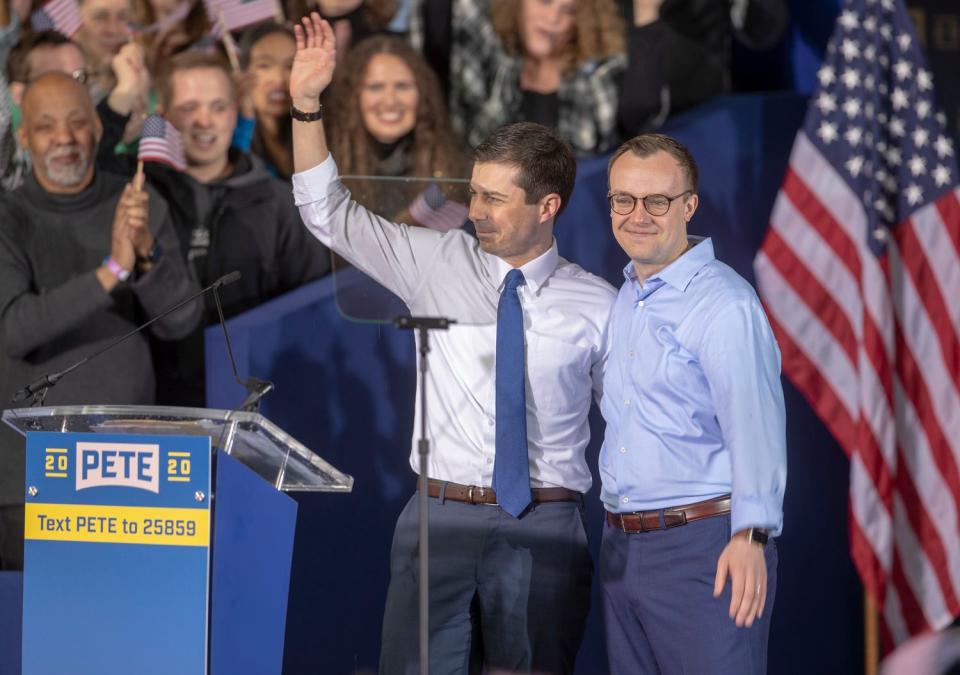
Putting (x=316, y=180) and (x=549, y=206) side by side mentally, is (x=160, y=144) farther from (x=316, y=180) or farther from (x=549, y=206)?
(x=549, y=206)

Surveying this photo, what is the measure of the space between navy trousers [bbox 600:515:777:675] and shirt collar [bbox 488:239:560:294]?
611 mm

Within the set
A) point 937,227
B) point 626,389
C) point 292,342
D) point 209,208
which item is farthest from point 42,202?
point 937,227

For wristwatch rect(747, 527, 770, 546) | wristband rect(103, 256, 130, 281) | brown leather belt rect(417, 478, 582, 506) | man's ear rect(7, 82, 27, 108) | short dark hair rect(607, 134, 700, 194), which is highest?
man's ear rect(7, 82, 27, 108)

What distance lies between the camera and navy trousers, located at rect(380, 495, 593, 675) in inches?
115

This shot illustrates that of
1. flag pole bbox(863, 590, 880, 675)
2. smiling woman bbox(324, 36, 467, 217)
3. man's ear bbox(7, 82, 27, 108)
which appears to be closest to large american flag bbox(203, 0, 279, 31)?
smiling woman bbox(324, 36, 467, 217)

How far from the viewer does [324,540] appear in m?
4.43

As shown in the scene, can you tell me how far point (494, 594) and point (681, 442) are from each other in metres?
0.54

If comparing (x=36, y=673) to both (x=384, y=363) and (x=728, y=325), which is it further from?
(x=384, y=363)

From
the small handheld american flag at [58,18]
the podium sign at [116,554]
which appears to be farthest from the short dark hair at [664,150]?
the small handheld american flag at [58,18]

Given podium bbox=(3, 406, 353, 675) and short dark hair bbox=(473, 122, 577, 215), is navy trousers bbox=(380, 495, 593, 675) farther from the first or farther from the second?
short dark hair bbox=(473, 122, 577, 215)

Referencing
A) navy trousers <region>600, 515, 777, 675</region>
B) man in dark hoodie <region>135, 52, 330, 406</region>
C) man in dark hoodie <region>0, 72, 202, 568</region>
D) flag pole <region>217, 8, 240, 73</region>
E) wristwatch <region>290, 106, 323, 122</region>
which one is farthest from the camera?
flag pole <region>217, 8, 240, 73</region>

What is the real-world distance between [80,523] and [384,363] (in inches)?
71.6

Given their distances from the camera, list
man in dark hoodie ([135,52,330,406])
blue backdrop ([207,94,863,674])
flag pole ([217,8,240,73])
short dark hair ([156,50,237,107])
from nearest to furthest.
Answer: blue backdrop ([207,94,863,674]), man in dark hoodie ([135,52,330,406]), short dark hair ([156,50,237,107]), flag pole ([217,8,240,73])

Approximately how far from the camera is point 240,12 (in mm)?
5090
